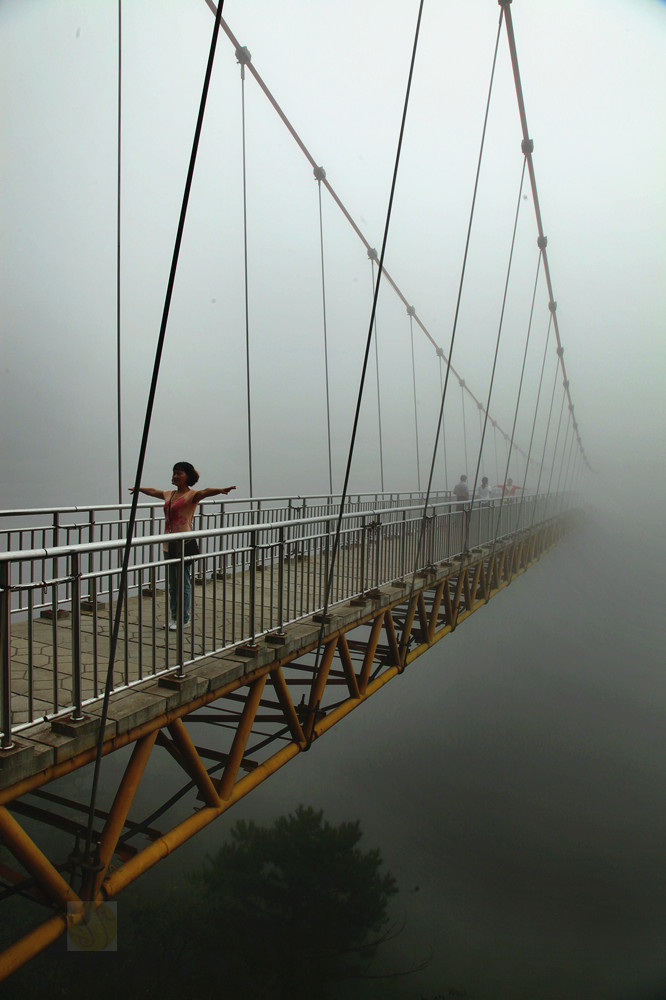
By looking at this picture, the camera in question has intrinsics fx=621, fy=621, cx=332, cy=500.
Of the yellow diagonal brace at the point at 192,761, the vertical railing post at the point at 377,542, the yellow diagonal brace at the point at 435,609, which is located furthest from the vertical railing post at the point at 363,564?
the yellow diagonal brace at the point at 192,761

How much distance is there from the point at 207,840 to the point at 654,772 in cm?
1316

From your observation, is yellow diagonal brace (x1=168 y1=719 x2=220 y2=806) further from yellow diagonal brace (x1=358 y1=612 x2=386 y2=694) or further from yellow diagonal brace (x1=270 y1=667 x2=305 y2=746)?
yellow diagonal brace (x1=358 y1=612 x2=386 y2=694)

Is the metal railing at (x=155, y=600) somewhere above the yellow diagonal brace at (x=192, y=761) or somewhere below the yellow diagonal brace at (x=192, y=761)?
above

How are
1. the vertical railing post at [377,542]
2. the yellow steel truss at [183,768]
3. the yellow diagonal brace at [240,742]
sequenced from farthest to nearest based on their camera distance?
the vertical railing post at [377,542] → the yellow diagonal brace at [240,742] → the yellow steel truss at [183,768]

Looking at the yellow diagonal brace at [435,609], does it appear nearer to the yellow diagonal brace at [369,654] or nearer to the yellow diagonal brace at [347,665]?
the yellow diagonal brace at [369,654]

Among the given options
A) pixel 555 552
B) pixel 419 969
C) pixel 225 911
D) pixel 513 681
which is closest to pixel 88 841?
pixel 419 969

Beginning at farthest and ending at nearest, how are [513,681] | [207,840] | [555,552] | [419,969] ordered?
[555,552] < [513,681] < [207,840] < [419,969]

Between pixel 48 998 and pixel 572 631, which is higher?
pixel 572 631

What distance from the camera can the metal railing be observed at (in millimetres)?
2361

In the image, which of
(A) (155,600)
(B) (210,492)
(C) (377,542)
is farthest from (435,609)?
(A) (155,600)

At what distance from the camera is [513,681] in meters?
24.8

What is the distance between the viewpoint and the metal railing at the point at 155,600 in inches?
93.0

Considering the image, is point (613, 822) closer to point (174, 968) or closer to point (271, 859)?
point (271, 859)

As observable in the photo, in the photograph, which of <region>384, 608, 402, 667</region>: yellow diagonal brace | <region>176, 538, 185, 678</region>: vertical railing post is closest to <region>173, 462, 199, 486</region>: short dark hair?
<region>176, 538, 185, 678</region>: vertical railing post
